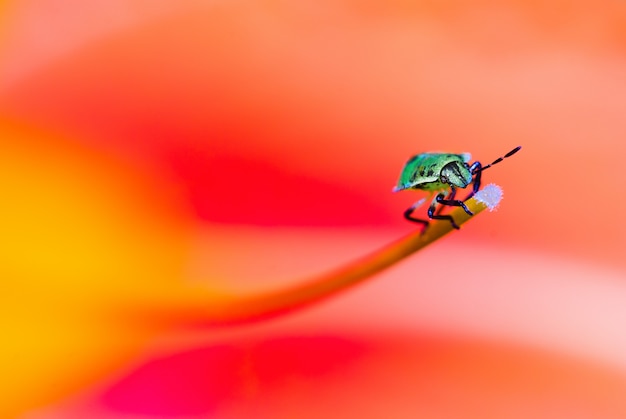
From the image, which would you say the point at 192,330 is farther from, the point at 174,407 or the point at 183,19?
the point at 183,19

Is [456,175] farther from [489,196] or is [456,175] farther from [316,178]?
[316,178]

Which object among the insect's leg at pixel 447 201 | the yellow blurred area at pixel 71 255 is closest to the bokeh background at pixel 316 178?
the yellow blurred area at pixel 71 255

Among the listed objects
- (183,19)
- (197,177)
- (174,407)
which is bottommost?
(174,407)

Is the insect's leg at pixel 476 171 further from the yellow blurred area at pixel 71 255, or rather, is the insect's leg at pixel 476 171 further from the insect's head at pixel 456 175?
the yellow blurred area at pixel 71 255

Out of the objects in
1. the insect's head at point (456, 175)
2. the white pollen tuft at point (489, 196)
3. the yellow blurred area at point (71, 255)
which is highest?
the yellow blurred area at point (71, 255)

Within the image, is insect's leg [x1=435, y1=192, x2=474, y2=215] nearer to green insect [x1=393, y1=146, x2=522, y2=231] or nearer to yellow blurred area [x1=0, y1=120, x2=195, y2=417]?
green insect [x1=393, y1=146, x2=522, y2=231]

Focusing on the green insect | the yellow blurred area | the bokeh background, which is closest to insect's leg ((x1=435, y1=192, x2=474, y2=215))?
the green insect

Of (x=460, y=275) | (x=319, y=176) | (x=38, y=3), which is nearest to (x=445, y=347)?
(x=460, y=275)
